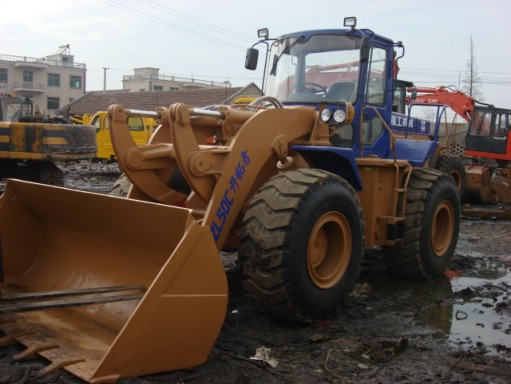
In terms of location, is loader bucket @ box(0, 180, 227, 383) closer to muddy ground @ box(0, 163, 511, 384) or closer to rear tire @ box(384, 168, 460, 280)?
muddy ground @ box(0, 163, 511, 384)

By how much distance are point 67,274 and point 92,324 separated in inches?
31.9

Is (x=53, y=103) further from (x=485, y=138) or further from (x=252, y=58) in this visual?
(x=252, y=58)

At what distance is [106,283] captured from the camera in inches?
174

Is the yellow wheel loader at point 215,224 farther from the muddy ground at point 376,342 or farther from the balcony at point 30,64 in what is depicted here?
the balcony at point 30,64

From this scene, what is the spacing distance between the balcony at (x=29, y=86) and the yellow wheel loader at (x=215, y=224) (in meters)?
75.3

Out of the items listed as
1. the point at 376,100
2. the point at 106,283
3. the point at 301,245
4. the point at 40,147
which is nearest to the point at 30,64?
the point at 40,147

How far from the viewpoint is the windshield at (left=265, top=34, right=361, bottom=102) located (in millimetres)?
5938

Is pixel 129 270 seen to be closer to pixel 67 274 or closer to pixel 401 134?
pixel 67 274

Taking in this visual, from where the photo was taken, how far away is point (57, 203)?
458 cm

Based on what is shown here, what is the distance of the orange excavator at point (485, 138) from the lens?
14.8 m

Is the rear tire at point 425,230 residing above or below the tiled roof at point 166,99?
below

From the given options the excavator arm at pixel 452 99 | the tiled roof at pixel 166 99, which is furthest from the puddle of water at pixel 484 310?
the tiled roof at pixel 166 99

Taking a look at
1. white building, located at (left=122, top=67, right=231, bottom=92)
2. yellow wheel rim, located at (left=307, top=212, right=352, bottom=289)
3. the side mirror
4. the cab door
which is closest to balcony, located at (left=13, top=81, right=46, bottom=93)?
white building, located at (left=122, top=67, right=231, bottom=92)

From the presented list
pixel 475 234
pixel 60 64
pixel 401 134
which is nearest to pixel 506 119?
pixel 475 234
